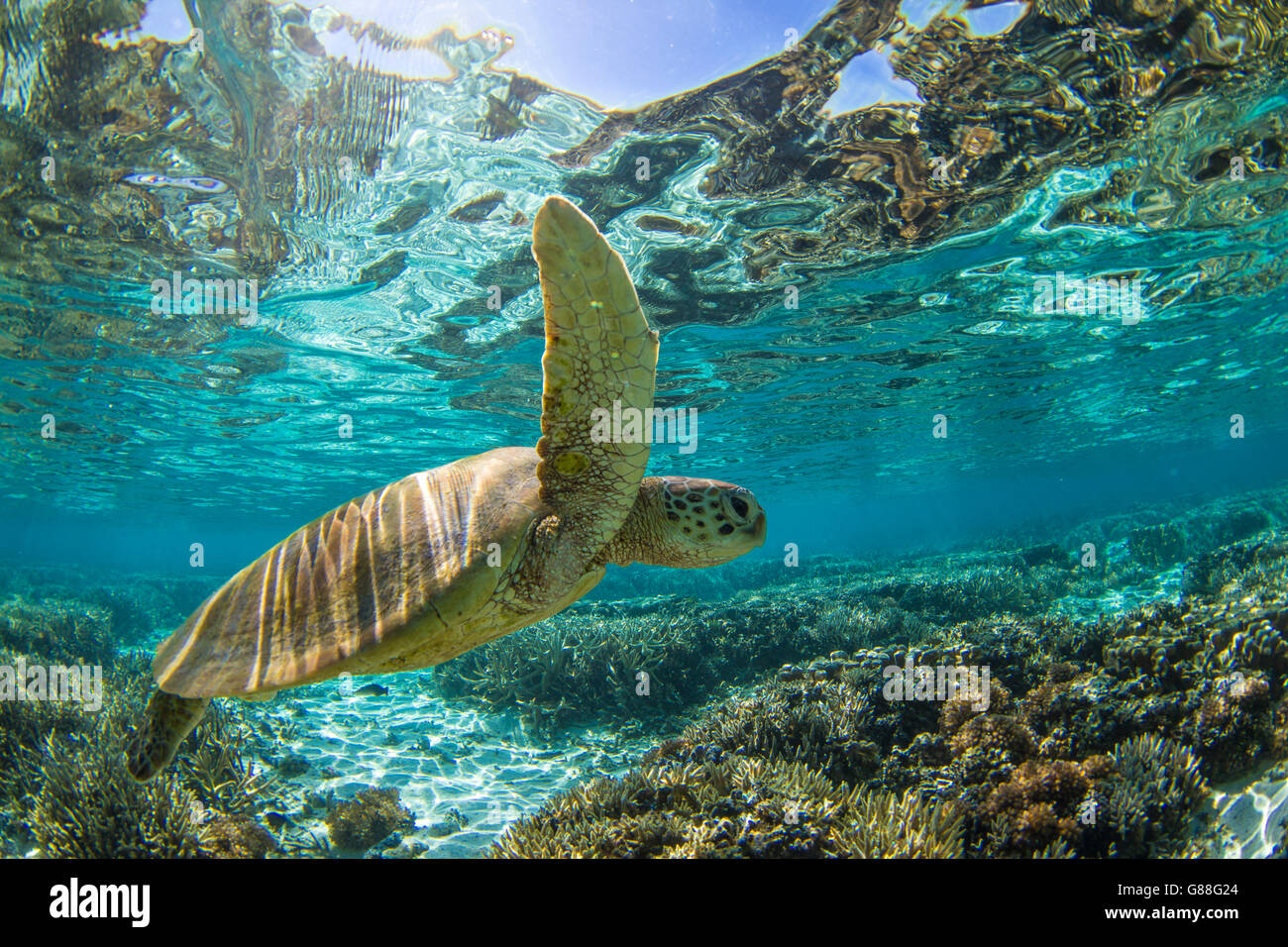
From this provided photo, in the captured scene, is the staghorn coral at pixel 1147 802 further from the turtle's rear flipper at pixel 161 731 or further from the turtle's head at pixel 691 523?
the turtle's rear flipper at pixel 161 731

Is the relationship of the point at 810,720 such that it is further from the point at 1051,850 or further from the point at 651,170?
the point at 651,170

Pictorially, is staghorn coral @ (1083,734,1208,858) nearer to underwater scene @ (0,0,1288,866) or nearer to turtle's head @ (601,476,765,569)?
underwater scene @ (0,0,1288,866)

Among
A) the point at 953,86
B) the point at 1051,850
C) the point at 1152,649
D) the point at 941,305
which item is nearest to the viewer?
the point at 1051,850

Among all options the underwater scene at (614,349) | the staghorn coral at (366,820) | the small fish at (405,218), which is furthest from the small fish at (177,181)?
the staghorn coral at (366,820)

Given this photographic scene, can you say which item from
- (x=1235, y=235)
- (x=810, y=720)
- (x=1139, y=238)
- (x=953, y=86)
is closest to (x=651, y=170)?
(x=953, y=86)

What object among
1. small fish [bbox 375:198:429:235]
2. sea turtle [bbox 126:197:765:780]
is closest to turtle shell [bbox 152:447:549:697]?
sea turtle [bbox 126:197:765:780]

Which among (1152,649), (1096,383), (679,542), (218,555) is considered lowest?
(218,555)

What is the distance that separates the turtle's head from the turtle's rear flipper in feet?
10.2

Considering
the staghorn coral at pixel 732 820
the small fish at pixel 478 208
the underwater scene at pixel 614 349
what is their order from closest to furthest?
the underwater scene at pixel 614 349
the staghorn coral at pixel 732 820
the small fish at pixel 478 208

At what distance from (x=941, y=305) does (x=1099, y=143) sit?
470 centimetres

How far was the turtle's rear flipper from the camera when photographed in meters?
3.75

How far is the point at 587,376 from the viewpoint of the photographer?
9.58 ft

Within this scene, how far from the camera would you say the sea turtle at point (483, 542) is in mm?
2814

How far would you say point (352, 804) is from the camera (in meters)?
5.44
